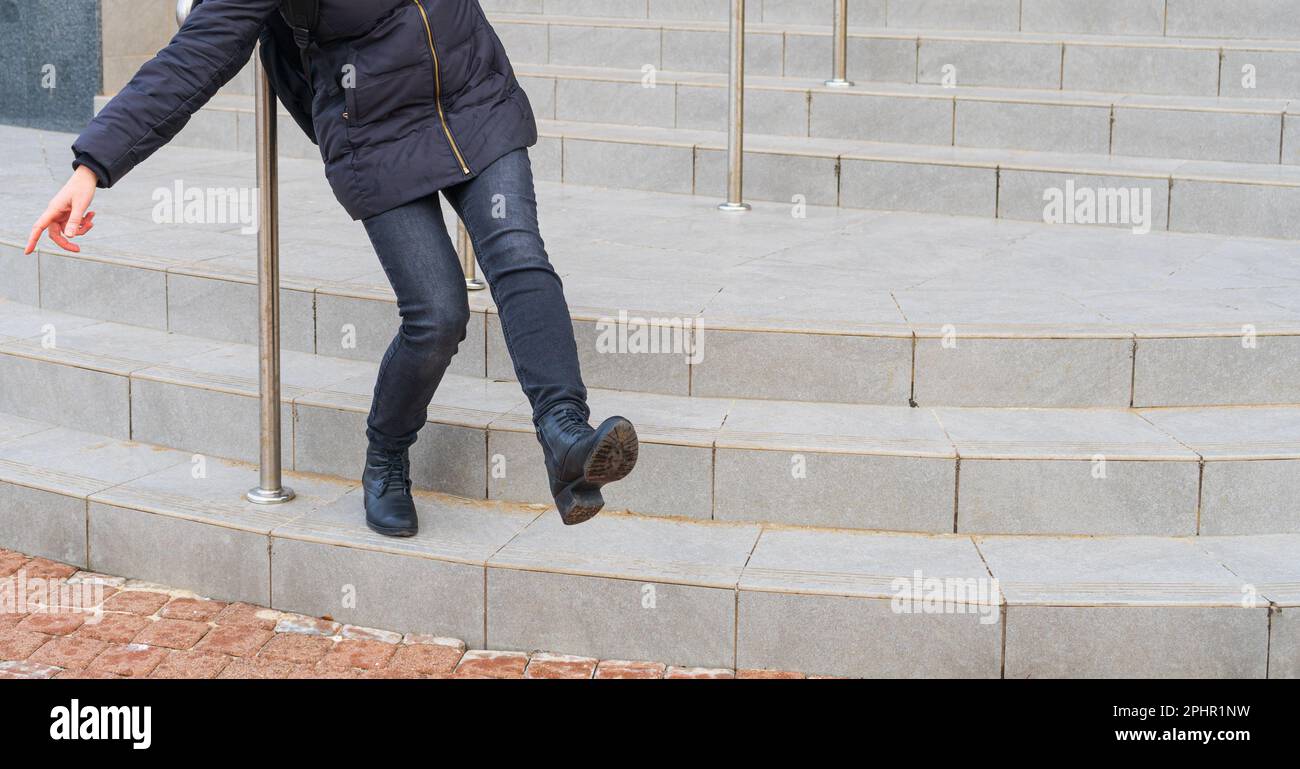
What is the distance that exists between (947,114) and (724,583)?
11.3ft

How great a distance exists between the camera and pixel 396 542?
3693mm

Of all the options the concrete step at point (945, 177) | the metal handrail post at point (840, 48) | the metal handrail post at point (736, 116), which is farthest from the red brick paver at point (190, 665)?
the metal handrail post at point (840, 48)

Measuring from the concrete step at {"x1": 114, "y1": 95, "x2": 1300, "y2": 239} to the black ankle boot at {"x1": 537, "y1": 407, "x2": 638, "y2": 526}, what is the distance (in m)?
3.15

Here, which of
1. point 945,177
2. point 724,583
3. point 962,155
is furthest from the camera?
point 962,155

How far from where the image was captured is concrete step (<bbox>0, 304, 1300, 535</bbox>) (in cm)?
377

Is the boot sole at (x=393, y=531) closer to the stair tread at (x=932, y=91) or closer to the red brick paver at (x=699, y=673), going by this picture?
the red brick paver at (x=699, y=673)

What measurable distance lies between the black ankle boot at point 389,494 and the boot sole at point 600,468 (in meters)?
0.68

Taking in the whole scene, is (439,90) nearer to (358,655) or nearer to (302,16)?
(302,16)

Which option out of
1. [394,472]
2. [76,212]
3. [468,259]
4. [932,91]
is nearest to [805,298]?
[468,259]

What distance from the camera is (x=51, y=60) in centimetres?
788

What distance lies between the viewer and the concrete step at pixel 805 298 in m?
4.17
